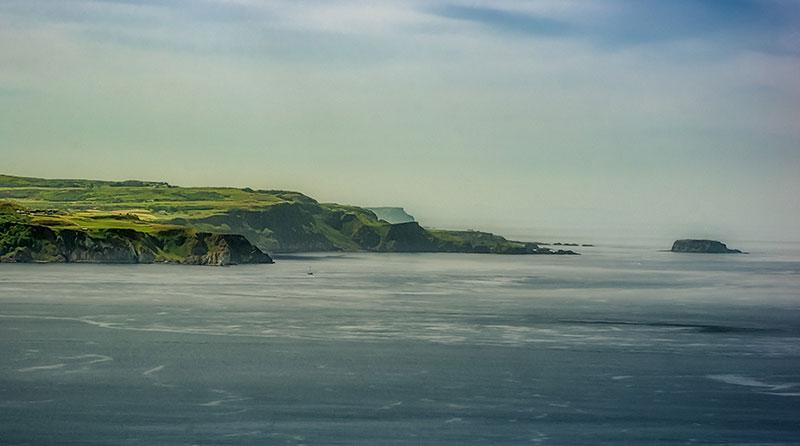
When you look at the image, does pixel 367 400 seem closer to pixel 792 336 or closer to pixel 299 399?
pixel 299 399

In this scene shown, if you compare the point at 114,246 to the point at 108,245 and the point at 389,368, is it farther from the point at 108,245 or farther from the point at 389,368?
the point at 389,368

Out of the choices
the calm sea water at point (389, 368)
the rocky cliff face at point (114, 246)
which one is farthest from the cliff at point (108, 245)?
the calm sea water at point (389, 368)

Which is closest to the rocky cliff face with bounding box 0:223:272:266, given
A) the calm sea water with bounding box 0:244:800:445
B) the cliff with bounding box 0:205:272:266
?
the cliff with bounding box 0:205:272:266

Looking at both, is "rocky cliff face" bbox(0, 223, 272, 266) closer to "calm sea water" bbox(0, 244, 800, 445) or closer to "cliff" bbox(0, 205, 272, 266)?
"cliff" bbox(0, 205, 272, 266)

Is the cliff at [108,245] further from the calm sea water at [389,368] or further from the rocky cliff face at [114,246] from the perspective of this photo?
the calm sea water at [389,368]

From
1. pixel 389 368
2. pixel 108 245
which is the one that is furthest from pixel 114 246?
pixel 389 368

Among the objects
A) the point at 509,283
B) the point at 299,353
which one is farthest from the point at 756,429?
the point at 509,283
